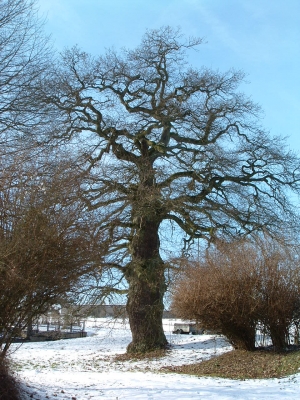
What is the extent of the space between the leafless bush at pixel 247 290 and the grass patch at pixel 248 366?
77cm

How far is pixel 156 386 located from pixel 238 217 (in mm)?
9851

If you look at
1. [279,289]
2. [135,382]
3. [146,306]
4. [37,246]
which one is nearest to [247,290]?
[279,289]

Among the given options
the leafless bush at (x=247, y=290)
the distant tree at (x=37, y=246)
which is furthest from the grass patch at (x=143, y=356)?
the distant tree at (x=37, y=246)

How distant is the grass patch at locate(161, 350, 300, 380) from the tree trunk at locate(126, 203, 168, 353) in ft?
11.8

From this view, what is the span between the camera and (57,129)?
17.5 metres

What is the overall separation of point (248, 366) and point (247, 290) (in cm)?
200

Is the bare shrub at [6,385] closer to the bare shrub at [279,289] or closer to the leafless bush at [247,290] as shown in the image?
the leafless bush at [247,290]

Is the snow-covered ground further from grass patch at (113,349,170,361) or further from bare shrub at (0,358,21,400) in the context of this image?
bare shrub at (0,358,21,400)

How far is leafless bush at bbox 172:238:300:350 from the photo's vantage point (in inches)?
545

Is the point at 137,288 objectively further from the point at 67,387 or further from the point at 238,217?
the point at 67,387

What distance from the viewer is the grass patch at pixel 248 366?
1180 centimetres

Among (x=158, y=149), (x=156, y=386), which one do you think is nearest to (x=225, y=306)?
(x=156, y=386)

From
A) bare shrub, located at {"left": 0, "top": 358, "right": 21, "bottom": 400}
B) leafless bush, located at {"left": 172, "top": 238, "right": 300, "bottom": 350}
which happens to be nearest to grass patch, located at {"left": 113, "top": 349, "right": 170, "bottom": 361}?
leafless bush, located at {"left": 172, "top": 238, "right": 300, "bottom": 350}

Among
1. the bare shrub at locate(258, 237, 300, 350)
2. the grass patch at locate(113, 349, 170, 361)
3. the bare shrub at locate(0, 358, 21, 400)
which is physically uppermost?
the bare shrub at locate(258, 237, 300, 350)
